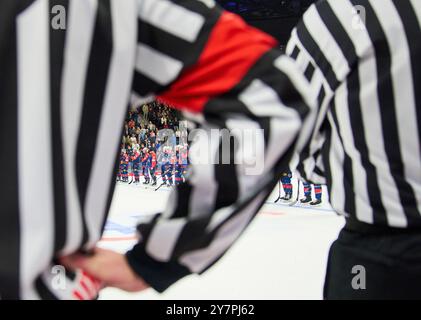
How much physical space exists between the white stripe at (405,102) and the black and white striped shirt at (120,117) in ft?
1.41

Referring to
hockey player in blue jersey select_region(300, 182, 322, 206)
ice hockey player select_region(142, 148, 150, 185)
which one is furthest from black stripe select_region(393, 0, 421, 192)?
ice hockey player select_region(142, 148, 150, 185)

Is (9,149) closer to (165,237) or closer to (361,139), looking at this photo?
(165,237)

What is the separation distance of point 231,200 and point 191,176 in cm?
6

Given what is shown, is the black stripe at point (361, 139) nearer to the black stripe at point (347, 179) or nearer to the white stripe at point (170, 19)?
the black stripe at point (347, 179)

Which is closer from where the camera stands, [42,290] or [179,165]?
[42,290]

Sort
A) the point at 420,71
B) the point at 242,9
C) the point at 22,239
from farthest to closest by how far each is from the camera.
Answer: the point at 242,9 < the point at 420,71 < the point at 22,239

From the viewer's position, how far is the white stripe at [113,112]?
1.84ft

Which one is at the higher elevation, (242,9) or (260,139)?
(242,9)

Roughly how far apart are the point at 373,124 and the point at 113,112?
0.60m

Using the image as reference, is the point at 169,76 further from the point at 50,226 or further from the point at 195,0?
Result: the point at 50,226

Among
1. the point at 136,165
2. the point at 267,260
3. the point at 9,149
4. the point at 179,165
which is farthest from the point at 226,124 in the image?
the point at 136,165

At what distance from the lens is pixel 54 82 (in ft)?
1.79

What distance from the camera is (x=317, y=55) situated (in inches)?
42.6

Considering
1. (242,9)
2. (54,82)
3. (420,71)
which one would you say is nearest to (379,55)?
(420,71)
